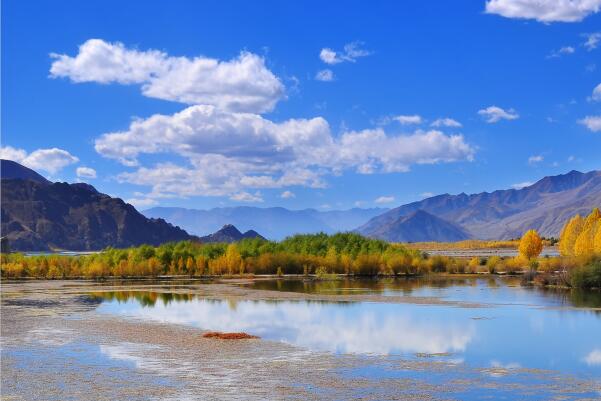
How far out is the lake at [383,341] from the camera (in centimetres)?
2258

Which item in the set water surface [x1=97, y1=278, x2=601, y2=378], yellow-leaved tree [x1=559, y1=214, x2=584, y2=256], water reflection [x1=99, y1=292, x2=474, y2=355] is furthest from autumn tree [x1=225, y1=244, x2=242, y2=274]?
water reflection [x1=99, y1=292, x2=474, y2=355]

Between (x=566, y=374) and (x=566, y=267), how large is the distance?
4743 centimetres

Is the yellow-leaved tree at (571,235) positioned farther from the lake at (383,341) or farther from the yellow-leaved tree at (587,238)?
the lake at (383,341)

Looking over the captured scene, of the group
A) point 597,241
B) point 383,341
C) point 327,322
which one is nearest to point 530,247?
point 597,241

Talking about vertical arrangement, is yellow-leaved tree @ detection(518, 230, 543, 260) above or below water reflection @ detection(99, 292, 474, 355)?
above

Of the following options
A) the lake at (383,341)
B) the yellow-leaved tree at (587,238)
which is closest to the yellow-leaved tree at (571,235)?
the yellow-leaved tree at (587,238)

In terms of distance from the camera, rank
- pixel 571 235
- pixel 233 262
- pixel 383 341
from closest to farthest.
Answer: pixel 383 341 → pixel 571 235 → pixel 233 262

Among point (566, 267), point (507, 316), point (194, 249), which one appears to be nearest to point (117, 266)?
point (194, 249)

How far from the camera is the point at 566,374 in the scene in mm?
23875

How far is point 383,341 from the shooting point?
3159cm

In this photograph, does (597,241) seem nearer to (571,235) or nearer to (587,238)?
(587,238)

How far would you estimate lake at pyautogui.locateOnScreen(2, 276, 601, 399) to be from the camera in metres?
22.6

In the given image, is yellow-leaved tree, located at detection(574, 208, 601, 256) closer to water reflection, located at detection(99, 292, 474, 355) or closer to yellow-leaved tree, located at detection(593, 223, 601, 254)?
yellow-leaved tree, located at detection(593, 223, 601, 254)

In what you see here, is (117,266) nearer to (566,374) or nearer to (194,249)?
(194,249)
